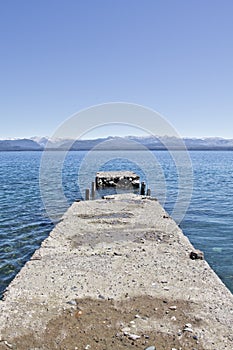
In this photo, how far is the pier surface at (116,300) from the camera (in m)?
7.66

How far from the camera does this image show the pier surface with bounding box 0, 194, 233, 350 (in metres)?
7.66

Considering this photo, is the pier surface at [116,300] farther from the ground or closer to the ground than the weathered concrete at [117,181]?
farther from the ground

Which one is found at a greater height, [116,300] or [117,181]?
[116,300]

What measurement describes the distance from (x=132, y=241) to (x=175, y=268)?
3.78m

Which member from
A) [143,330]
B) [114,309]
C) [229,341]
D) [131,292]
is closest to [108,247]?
[131,292]

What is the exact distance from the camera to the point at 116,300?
9.37 m

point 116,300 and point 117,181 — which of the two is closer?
point 116,300

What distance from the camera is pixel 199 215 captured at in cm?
2630

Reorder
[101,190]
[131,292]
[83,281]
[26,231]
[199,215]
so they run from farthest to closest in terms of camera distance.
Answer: [101,190] < [199,215] < [26,231] < [83,281] < [131,292]

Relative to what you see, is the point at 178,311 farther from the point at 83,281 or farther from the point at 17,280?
the point at 17,280

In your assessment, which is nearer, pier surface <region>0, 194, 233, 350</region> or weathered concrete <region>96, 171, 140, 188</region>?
pier surface <region>0, 194, 233, 350</region>

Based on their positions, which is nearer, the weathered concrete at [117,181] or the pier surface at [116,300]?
the pier surface at [116,300]

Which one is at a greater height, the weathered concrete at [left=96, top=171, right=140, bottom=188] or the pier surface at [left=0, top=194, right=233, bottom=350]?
the pier surface at [left=0, top=194, right=233, bottom=350]

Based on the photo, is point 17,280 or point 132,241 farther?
point 132,241
